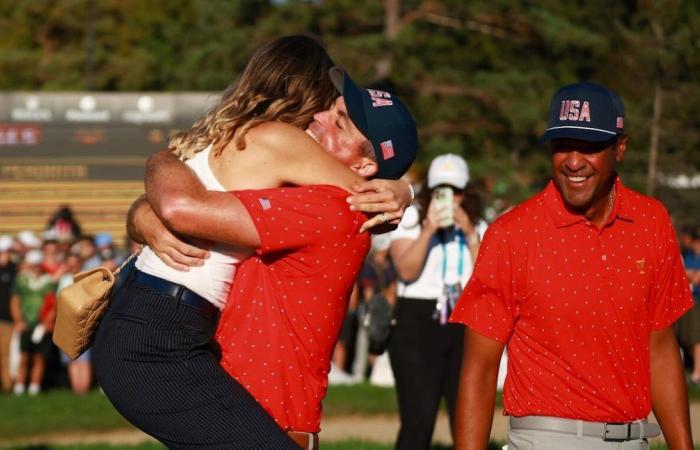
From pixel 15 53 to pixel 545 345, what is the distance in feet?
109

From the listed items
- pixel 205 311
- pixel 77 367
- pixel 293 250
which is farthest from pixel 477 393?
pixel 77 367

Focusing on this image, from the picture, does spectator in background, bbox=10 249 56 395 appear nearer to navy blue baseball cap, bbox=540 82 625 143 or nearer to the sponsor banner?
the sponsor banner

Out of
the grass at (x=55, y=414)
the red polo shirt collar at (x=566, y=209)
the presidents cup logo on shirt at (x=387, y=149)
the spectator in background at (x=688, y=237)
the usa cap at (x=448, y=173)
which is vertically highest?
the spectator in background at (x=688, y=237)

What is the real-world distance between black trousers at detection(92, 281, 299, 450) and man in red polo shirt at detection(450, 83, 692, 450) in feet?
3.41

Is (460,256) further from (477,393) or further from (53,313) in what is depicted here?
(53,313)

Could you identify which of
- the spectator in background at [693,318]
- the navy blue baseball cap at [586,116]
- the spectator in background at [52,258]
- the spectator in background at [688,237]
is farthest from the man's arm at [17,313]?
the navy blue baseball cap at [586,116]

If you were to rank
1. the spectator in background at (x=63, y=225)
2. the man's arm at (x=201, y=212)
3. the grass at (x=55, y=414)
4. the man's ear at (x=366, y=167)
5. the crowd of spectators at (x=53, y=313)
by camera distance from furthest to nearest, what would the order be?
1. the spectator in background at (x=63, y=225)
2. the crowd of spectators at (x=53, y=313)
3. the grass at (x=55, y=414)
4. the man's ear at (x=366, y=167)
5. the man's arm at (x=201, y=212)

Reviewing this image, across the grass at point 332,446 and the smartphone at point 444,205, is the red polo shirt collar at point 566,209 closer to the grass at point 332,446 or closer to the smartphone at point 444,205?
the smartphone at point 444,205

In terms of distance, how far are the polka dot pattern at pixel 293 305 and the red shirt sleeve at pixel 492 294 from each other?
69 cm

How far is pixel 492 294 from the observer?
4590 millimetres

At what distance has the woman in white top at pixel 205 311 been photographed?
3.82 meters

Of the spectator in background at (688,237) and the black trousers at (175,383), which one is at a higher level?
the spectator in background at (688,237)

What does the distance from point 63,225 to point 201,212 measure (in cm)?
1394

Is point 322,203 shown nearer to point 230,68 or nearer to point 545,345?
point 545,345
